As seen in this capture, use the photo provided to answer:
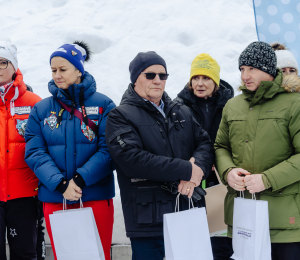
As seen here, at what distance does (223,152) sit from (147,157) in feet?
2.53

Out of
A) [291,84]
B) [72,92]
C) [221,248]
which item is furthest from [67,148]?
[221,248]

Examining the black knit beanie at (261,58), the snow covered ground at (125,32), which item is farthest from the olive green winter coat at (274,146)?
the snow covered ground at (125,32)

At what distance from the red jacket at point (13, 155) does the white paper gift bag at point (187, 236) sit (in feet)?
5.18

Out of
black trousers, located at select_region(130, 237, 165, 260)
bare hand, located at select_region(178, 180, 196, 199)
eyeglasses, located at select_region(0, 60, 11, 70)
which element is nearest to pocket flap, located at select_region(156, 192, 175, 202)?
bare hand, located at select_region(178, 180, 196, 199)

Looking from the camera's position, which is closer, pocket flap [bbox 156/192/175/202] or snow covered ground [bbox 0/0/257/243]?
pocket flap [bbox 156/192/175/202]

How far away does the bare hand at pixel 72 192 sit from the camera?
2.61m

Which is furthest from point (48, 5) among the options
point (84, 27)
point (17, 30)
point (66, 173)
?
point (66, 173)

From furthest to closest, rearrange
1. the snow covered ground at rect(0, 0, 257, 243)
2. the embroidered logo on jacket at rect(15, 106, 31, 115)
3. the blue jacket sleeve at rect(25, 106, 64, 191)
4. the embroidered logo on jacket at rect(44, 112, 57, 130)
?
the snow covered ground at rect(0, 0, 257, 243) < the embroidered logo on jacket at rect(15, 106, 31, 115) < the embroidered logo on jacket at rect(44, 112, 57, 130) < the blue jacket sleeve at rect(25, 106, 64, 191)

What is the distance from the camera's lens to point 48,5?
9984 mm

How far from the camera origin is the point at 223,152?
2.77 m

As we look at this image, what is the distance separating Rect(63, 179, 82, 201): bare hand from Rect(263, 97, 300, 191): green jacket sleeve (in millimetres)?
1485

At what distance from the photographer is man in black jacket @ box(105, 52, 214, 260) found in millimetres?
2373

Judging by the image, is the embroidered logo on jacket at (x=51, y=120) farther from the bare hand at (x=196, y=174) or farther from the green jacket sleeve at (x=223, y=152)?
the green jacket sleeve at (x=223, y=152)

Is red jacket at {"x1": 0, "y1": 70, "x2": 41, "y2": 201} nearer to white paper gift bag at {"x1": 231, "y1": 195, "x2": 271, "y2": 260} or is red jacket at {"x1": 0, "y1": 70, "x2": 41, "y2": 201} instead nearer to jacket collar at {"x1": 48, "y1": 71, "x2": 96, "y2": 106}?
jacket collar at {"x1": 48, "y1": 71, "x2": 96, "y2": 106}
